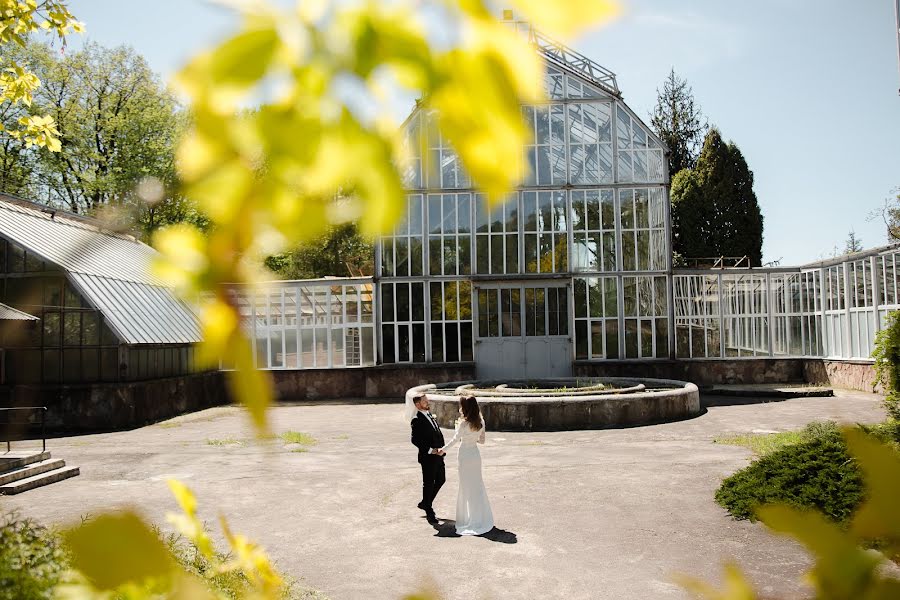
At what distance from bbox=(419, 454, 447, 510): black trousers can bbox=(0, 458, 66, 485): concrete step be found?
553cm

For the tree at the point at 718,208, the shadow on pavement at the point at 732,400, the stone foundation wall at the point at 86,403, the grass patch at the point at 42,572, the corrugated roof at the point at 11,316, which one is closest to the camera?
the grass patch at the point at 42,572

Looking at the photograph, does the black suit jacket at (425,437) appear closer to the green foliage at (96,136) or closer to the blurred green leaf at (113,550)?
the blurred green leaf at (113,550)

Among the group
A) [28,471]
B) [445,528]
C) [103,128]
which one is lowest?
[445,528]

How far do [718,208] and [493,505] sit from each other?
106 ft

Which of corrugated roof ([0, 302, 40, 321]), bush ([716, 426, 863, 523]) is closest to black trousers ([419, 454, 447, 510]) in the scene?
bush ([716, 426, 863, 523])

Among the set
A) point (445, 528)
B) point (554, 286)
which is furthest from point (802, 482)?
point (554, 286)

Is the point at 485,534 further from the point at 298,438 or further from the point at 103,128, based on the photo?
the point at 103,128

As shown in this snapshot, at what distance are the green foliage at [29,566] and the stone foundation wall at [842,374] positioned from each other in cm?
1918

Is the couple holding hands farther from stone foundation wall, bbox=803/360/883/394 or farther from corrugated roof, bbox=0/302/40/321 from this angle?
stone foundation wall, bbox=803/360/883/394

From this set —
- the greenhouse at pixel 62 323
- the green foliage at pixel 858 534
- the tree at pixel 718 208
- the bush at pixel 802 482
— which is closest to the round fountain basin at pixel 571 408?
the bush at pixel 802 482

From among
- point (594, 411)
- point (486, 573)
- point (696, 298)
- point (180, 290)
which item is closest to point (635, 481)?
point (486, 573)

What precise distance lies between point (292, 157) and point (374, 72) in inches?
2.7

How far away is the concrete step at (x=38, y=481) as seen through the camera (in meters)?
9.32

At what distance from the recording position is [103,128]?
3148 centimetres
